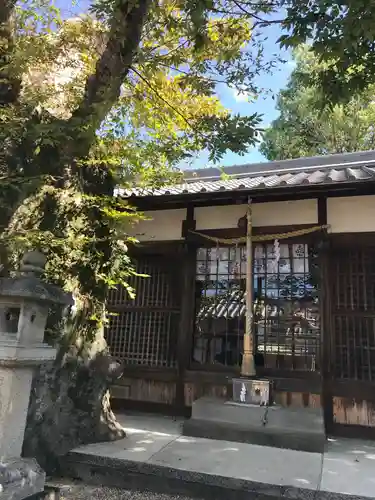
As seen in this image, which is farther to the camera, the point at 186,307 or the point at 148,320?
the point at 148,320

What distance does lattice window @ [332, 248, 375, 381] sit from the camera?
614 cm

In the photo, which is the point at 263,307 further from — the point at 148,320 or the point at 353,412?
the point at 148,320

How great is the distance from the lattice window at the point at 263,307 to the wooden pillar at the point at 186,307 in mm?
172

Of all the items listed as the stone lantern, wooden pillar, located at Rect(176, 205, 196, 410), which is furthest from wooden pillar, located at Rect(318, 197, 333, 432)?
the stone lantern

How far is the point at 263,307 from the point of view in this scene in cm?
685

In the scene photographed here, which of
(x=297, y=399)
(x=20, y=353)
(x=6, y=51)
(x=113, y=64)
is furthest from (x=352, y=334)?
(x=6, y=51)

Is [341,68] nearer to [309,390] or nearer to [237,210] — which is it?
[237,210]

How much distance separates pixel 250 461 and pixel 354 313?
3015 mm

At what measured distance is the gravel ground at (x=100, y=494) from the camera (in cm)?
401

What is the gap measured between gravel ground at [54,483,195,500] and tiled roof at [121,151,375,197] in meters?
4.37

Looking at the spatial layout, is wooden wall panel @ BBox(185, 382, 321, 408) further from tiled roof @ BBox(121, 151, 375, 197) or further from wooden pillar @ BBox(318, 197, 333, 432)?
tiled roof @ BBox(121, 151, 375, 197)

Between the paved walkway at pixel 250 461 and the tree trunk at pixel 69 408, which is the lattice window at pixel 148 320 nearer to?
the paved walkway at pixel 250 461

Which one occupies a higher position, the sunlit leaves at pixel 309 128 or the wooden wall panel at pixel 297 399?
the sunlit leaves at pixel 309 128

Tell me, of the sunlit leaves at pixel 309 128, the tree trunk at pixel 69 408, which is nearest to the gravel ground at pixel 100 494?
the tree trunk at pixel 69 408
